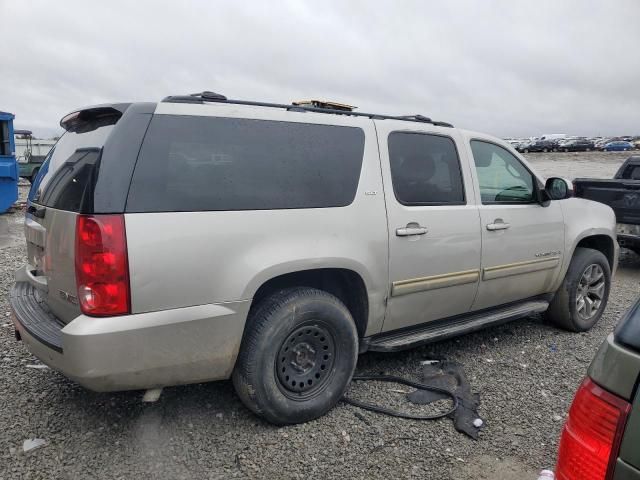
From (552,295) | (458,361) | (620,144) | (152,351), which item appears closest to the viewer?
(152,351)

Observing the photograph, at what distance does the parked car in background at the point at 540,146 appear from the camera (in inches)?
2111

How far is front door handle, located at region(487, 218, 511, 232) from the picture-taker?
13.3 feet

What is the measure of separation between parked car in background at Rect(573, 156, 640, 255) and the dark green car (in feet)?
23.6

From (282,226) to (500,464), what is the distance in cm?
182

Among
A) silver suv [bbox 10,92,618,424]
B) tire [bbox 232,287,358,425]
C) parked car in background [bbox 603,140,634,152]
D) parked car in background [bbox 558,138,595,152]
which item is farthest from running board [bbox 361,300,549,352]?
parked car in background [bbox 603,140,634,152]

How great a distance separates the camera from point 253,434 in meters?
3.10

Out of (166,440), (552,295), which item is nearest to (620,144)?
(552,295)

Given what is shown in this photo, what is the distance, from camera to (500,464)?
2.91 m

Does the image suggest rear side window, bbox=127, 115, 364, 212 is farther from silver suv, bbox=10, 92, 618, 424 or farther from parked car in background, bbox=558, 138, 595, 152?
parked car in background, bbox=558, 138, 595, 152

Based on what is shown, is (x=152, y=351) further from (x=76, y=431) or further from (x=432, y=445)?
(x=432, y=445)

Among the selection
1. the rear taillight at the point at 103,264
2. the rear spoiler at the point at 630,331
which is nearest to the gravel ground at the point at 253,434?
the rear taillight at the point at 103,264

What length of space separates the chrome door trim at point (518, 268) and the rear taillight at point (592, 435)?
8.50 feet

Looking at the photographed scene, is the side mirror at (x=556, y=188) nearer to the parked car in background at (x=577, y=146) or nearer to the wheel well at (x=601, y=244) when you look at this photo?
the wheel well at (x=601, y=244)

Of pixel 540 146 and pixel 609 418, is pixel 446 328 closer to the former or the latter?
pixel 609 418
